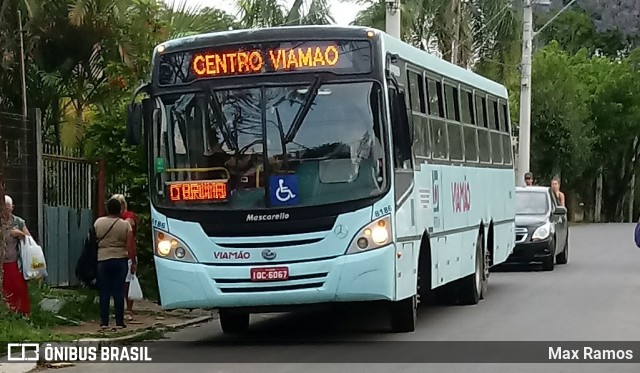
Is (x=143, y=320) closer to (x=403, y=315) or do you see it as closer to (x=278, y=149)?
(x=403, y=315)

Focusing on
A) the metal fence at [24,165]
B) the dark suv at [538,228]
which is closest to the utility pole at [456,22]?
the dark suv at [538,228]

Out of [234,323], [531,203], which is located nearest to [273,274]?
[234,323]

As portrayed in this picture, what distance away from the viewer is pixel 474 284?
63.3 ft

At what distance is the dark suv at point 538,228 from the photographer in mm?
25172

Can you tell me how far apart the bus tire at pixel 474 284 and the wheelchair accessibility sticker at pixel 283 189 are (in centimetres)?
592

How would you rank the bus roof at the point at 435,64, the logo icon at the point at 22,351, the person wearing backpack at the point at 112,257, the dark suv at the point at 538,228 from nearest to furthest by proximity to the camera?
the logo icon at the point at 22,351 < the bus roof at the point at 435,64 < the person wearing backpack at the point at 112,257 < the dark suv at the point at 538,228

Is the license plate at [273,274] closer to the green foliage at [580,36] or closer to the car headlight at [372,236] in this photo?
the car headlight at [372,236]

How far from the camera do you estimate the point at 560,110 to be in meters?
52.9

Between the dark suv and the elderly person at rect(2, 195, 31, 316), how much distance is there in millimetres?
12435

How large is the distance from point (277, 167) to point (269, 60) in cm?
122

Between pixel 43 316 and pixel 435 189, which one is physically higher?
pixel 435 189

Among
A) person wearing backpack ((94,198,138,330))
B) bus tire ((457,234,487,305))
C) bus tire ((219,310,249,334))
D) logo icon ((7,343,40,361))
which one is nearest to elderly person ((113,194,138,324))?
person wearing backpack ((94,198,138,330))

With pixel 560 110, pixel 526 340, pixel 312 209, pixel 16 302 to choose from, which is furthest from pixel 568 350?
pixel 560 110

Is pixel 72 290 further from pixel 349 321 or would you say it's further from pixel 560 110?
pixel 560 110
